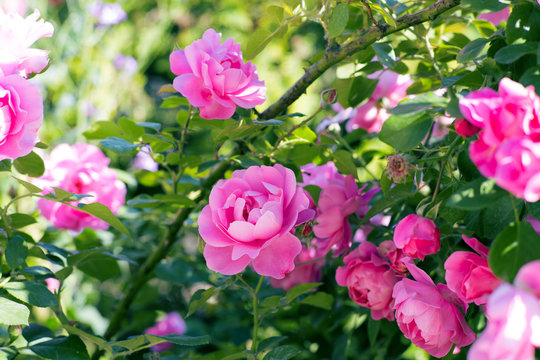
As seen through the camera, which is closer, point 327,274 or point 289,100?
point 289,100

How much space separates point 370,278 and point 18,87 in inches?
16.3

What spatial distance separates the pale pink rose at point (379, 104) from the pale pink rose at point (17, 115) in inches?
20.5

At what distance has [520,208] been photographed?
0.47 m

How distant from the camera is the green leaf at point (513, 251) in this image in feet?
1.31

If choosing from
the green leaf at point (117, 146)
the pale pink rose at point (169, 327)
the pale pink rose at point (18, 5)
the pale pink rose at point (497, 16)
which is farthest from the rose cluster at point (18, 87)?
the pale pink rose at point (18, 5)

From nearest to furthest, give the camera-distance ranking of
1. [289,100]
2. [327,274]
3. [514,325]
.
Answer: [514,325] → [289,100] → [327,274]

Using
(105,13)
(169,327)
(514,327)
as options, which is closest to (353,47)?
(514,327)

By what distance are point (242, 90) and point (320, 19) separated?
0.41 feet

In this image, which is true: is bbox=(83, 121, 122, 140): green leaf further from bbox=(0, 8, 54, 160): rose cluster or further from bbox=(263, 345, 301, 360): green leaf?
bbox=(263, 345, 301, 360): green leaf

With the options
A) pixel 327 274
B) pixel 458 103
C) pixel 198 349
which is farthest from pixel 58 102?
pixel 458 103

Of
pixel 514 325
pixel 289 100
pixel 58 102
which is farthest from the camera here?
pixel 58 102

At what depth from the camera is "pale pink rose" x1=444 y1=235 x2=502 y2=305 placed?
470 mm

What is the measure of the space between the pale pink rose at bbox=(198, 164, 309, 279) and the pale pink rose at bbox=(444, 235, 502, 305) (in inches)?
5.6

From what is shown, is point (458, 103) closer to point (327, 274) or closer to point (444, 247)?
point (444, 247)
